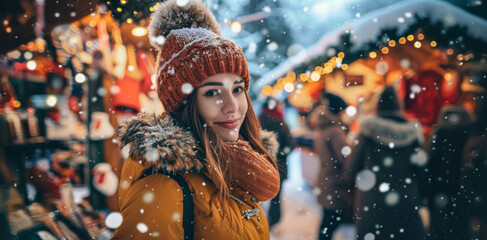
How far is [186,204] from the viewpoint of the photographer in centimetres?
86

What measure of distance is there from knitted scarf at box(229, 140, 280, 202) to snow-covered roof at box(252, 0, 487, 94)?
104cm

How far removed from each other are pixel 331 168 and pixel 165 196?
1.73 m

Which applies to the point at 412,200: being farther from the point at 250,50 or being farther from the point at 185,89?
the point at 185,89

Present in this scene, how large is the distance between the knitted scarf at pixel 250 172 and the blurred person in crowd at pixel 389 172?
3.92 feet

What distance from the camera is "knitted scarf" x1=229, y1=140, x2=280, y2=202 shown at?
105 centimetres

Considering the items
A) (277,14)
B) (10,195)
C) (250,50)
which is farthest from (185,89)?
(10,195)

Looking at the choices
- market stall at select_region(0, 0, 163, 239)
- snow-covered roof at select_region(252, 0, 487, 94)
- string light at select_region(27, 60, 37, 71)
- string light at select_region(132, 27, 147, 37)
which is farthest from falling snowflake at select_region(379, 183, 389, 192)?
string light at select_region(27, 60, 37, 71)

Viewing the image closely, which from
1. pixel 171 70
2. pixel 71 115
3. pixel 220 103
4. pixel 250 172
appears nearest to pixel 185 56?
pixel 171 70

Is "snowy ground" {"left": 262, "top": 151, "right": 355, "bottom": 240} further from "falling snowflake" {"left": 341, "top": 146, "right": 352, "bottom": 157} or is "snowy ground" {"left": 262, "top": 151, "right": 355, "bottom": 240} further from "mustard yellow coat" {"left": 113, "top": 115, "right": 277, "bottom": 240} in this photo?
"mustard yellow coat" {"left": 113, "top": 115, "right": 277, "bottom": 240}

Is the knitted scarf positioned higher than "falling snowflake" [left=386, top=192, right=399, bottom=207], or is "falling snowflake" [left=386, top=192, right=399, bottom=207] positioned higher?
the knitted scarf

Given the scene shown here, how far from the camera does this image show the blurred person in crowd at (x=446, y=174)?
2.35 m

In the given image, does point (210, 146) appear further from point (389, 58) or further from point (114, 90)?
point (389, 58)

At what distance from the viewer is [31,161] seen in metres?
2.40

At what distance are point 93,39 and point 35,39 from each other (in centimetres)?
41
